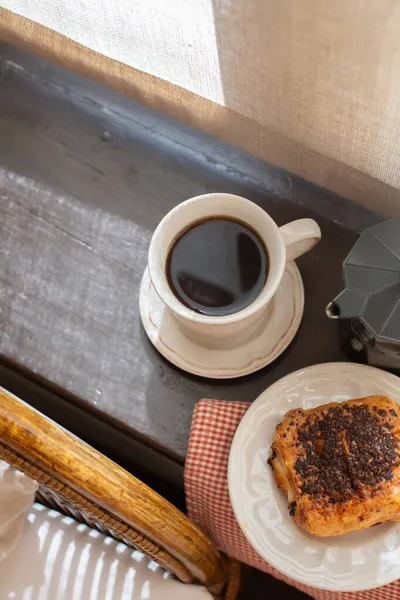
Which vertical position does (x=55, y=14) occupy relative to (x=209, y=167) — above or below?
above

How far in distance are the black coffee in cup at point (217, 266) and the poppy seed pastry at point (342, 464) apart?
14cm

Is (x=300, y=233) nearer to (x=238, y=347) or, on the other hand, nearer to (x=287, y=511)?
(x=238, y=347)

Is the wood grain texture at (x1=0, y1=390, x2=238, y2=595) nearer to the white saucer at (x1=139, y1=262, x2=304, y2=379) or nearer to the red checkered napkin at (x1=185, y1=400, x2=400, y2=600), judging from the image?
the red checkered napkin at (x1=185, y1=400, x2=400, y2=600)

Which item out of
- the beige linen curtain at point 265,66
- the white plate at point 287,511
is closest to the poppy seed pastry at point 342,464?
the white plate at point 287,511

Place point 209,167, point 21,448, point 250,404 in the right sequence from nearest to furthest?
point 21,448
point 250,404
point 209,167

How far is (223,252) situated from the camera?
683 millimetres

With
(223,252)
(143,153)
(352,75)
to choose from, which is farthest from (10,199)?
(352,75)

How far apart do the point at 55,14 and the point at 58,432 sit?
0.44m

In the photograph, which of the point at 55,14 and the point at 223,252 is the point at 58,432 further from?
the point at 55,14

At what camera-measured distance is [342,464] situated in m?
0.59

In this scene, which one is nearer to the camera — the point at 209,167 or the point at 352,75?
the point at 352,75

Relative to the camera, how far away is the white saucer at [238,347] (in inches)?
27.5

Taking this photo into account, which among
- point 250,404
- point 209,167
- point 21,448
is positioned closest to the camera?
point 21,448

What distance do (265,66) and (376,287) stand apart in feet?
0.76
